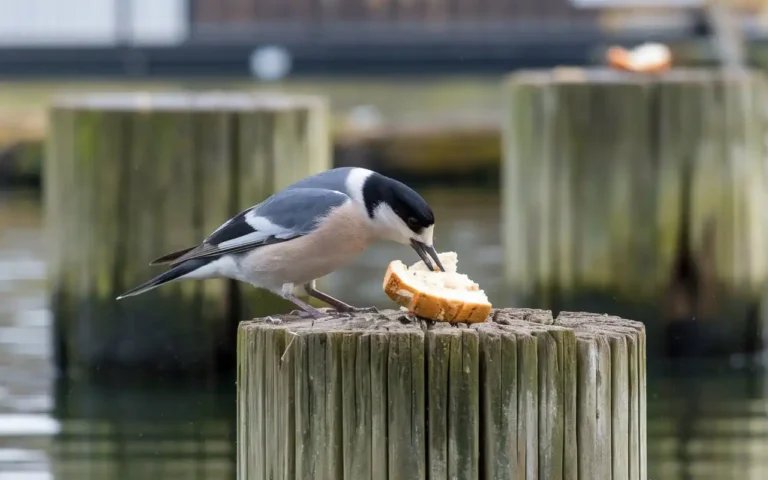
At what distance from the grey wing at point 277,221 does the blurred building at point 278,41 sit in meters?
12.4

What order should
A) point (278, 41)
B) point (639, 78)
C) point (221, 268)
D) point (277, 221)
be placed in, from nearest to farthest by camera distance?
point (277, 221), point (221, 268), point (639, 78), point (278, 41)

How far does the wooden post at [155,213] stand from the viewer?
7.21 m

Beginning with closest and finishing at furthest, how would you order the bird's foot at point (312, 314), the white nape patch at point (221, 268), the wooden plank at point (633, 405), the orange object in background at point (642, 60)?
the wooden plank at point (633, 405) < the bird's foot at point (312, 314) < the white nape patch at point (221, 268) < the orange object in background at point (642, 60)

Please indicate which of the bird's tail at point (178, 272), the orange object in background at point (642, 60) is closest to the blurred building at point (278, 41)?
the orange object in background at point (642, 60)

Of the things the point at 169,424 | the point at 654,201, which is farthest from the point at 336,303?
the point at 654,201

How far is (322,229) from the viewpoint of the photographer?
4.79 m

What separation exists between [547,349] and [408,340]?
326 mm

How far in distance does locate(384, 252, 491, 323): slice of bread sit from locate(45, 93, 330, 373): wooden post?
307 cm

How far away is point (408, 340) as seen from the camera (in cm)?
350

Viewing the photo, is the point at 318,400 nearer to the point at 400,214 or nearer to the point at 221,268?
the point at 400,214

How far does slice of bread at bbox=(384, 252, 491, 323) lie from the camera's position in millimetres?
3799

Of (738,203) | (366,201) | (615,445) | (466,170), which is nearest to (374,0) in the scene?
→ (466,170)

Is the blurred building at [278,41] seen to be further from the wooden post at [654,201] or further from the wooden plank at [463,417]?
the wooden plank at [463,417]

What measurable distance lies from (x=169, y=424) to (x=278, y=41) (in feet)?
36.8
